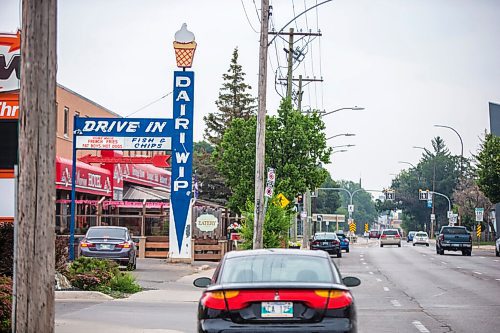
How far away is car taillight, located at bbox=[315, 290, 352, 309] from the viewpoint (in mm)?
10086

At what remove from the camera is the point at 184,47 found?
37.0m

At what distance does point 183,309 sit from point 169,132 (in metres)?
17.7

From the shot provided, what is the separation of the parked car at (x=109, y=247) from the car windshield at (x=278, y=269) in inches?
844

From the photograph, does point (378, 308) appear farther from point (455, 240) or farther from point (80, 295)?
point (455, 240)

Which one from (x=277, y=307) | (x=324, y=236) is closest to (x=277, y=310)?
(x=277, y=307)

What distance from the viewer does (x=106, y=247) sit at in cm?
3228

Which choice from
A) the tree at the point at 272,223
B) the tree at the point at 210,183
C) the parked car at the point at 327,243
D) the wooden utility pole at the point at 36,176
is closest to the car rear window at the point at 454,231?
the parked car at the point at 327,243

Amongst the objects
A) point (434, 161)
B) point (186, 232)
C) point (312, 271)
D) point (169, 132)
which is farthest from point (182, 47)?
point (434, 161)

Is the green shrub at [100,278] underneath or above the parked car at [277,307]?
underneath

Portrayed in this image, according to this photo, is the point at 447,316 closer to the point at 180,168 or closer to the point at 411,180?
the point at 180,168

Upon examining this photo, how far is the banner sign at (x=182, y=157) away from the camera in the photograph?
36875mm

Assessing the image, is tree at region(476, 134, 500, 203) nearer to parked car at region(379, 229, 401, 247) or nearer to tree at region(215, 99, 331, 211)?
tree at region(215, 99, 331, 211)

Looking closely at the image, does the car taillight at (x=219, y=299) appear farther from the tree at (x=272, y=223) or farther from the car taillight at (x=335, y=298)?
the tree at (x=272, y=223)

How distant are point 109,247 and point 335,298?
22998mm
